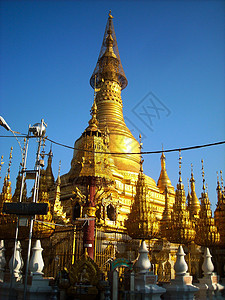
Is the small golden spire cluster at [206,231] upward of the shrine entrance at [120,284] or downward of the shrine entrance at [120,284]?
upward

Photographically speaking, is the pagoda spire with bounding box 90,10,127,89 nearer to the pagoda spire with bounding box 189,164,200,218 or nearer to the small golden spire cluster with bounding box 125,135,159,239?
the pagoda spire with bounding box 189,164,200,218

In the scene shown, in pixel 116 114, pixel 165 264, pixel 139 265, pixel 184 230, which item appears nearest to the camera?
pixel 139 265

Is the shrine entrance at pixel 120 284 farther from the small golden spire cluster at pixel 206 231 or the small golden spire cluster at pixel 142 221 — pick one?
the small golden spire cluster at pixel 206 231

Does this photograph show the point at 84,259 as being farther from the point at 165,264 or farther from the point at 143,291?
the point at 165,264

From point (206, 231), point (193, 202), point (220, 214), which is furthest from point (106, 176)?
point (193, 202)

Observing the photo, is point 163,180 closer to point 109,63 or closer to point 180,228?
point 109,63

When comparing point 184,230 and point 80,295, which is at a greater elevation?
point 184,230

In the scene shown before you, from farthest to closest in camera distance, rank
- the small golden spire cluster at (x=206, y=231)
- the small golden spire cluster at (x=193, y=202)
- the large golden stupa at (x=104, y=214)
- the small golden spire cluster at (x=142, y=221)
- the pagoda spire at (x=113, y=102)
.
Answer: the pagoda spire at (x=113, y=102) → the small golden spire cluster at (x=193, y=202) → the small golden spire cluster at (x=206, y=231) → the small golden spire cluster at (x=142, y=221) → the large golden stupa at (x=104, y=214)

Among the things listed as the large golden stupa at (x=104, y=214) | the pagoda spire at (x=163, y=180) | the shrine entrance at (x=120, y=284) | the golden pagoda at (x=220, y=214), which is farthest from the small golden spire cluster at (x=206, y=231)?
the pagoda spire at (x=163, y=180)

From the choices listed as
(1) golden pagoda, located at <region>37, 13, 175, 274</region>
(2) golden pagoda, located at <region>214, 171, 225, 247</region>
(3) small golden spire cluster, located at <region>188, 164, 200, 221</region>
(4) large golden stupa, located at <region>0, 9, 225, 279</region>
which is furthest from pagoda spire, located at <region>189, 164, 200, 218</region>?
(2) golden pagoda, located at <region>214, 171, 225, 247</region>

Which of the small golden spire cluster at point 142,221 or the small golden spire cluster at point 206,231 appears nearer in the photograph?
the small golden spire cluster at point 142,221

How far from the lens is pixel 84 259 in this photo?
35.9 ft

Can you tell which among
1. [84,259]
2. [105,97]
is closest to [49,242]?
[84,259]

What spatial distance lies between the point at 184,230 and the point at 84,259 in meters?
7.41
